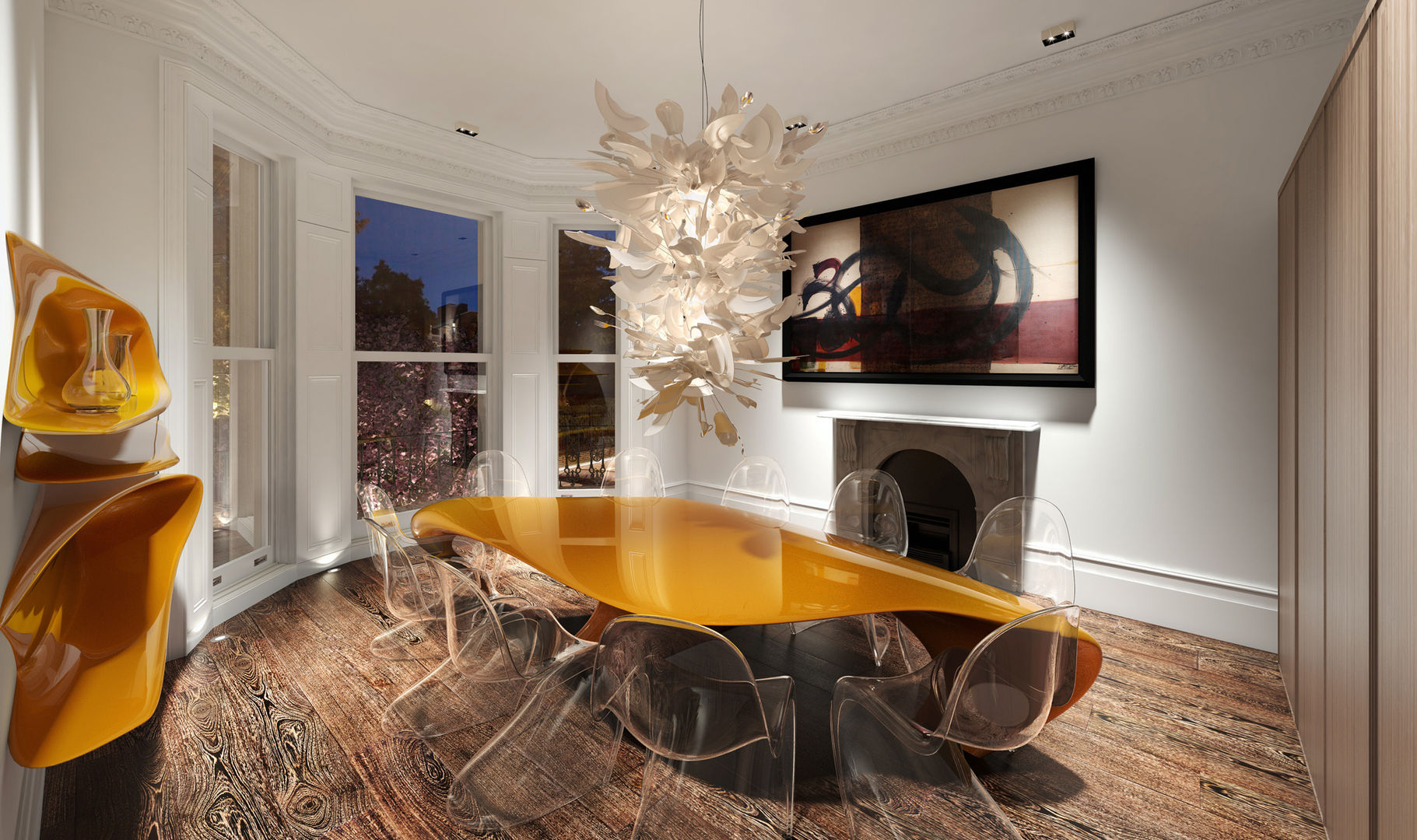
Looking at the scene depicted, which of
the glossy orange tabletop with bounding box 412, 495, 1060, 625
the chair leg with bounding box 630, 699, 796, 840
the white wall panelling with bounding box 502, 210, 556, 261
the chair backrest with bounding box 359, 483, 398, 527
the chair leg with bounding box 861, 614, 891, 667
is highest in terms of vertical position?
the white wall panelling with bounding box 502, 210, 556, 261

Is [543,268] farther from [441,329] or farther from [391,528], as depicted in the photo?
[391,528]

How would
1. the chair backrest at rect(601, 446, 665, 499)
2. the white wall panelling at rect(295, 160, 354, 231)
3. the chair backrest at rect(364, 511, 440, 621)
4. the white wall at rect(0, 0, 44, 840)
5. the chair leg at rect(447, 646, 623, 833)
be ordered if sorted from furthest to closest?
1. the white wall panelling at rect(295, 160, 354, 231)
2. the chair backrest at rect(601, 446, 665, 499)
3. the chair backrest at rect(364, 511, 440, 621)
4. the chair leg at rect(447, 646, 623, 833)
5. the white wall at rect(0, 0, 44, 840)

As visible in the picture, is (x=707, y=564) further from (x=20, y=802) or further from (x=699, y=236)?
(x=20, y=802)

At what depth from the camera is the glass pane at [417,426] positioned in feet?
14.3

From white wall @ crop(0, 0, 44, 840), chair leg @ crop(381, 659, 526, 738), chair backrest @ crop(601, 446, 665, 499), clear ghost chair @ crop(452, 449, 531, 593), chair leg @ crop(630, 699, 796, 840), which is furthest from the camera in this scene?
chair backrest @ crop(601, 446, 665, 499)

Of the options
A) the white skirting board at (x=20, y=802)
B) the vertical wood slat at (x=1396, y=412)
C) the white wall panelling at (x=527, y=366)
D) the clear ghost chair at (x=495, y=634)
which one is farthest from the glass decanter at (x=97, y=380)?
the white wall panelling at (x=527, y=366)

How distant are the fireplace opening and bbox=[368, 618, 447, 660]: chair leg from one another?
8.80 feet

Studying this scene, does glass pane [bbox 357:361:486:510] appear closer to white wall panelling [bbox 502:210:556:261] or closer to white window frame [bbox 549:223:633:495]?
white window frame [bbox 549:223:633:495]

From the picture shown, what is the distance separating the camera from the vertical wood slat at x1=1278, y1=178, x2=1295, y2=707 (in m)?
2.43

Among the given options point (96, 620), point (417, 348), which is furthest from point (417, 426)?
point (96, 620)

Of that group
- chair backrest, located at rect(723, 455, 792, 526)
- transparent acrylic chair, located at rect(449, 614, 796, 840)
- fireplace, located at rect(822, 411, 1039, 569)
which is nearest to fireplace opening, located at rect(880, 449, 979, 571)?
fireplace, located at rect(822, 411, 1039, 569)

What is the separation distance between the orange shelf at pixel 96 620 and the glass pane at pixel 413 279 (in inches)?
140

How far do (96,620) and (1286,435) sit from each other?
3.59 metres

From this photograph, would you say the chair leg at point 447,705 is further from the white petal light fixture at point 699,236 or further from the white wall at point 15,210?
the white petal light fixture at point 699,236
